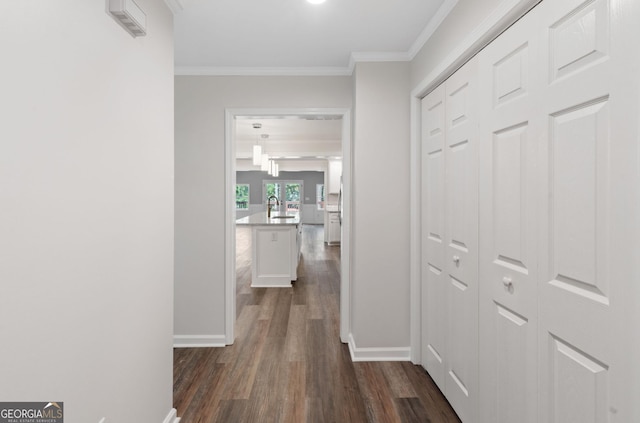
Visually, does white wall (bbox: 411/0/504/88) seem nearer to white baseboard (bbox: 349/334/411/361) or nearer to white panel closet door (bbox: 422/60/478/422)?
white panel closet door (bbox: 422/60/478/422)

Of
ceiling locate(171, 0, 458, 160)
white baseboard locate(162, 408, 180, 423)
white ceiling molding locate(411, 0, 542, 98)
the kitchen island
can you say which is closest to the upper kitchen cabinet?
the kitchen island

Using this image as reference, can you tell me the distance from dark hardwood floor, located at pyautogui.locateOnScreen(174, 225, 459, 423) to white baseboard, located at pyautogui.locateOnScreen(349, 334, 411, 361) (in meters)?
0.07

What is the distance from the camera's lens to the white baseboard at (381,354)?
295 centimetres

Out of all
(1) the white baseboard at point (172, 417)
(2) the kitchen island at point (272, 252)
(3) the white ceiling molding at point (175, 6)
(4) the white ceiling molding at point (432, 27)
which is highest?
(4) the white ceiling molding at point (432, 27)

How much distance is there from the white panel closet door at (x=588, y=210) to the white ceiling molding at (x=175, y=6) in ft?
5.97

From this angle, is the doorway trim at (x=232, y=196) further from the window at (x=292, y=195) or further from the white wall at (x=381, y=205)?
the window at (x=292, y=195)

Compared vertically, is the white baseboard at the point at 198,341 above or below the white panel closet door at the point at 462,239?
below

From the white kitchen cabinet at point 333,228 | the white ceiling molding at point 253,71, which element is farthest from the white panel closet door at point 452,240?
the white kitchen cabinet at point 333,228

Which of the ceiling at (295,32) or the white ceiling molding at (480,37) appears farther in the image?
the ceiling at (295,32)

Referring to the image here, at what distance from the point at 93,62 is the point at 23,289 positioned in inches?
31.3

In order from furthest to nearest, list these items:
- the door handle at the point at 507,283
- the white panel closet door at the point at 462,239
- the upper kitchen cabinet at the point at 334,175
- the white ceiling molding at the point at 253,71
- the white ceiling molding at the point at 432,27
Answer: the upper kitchen cabinet at the point at 334,175 < the white ceiling molding at the point at 253,71 < the white ceiling molding at the point at 432,27 < the white panel closet door at the point at 462,239 < the door handle at the point at 507,283

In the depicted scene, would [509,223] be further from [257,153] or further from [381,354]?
[257,153]

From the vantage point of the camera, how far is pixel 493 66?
176 centimetres

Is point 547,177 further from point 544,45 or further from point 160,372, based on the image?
point 160,372
